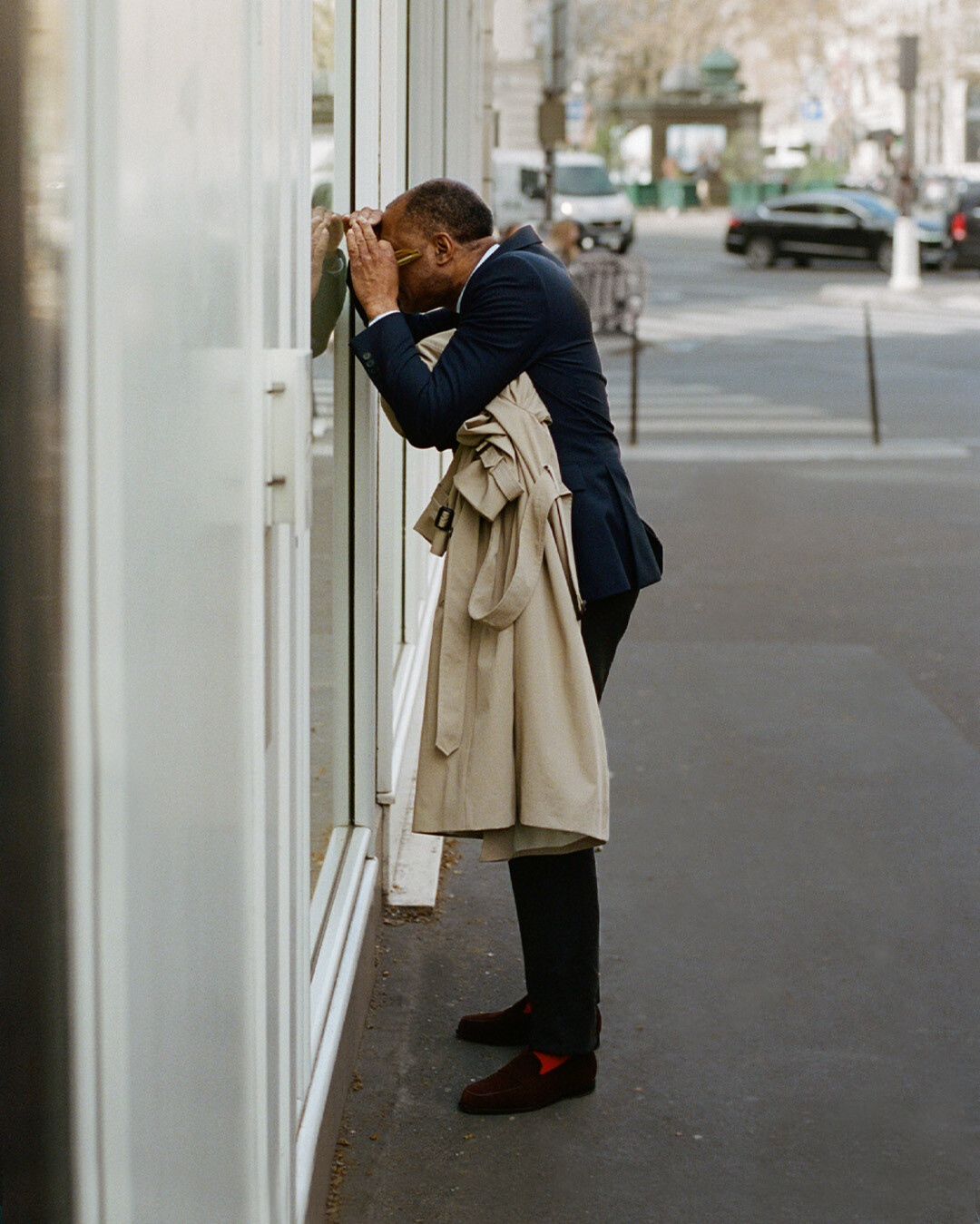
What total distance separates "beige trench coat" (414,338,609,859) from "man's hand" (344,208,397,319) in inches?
10.7

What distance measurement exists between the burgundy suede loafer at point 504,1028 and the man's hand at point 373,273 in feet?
5.01

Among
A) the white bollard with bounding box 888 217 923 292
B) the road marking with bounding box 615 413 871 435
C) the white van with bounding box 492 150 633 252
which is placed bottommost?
the road marking with bounding box 615 413 871 435

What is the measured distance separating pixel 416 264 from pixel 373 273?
0.12m

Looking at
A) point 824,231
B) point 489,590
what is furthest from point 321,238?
point 824,231

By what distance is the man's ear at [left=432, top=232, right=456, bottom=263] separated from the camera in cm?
332

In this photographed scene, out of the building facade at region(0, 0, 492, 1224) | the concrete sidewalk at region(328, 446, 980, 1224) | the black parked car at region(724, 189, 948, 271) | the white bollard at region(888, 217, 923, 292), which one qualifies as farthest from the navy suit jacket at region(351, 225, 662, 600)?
the black parked car at region(724, 189, 948, 271)

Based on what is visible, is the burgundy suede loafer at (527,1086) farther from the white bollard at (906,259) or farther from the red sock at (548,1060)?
the white bollard at (906,259)

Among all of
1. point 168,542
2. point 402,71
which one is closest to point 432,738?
point 168,542

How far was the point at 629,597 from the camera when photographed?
3.50 meters

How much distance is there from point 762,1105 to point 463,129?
592 centimetres

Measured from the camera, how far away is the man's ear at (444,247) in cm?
332

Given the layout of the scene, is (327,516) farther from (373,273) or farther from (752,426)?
(752,426)

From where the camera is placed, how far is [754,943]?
4.40 metres

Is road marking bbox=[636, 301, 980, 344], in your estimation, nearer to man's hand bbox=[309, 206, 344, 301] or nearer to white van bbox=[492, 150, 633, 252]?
white van bbox=[492, 150, 633, 252]
